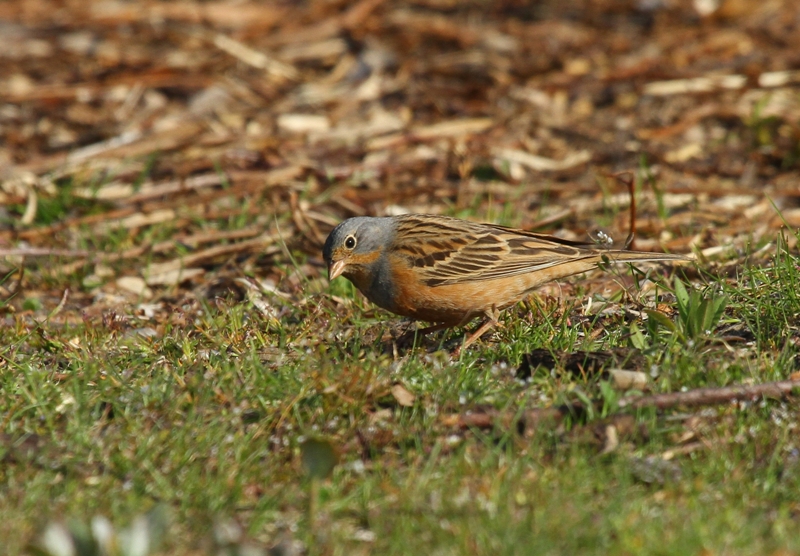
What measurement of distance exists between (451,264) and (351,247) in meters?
0.66

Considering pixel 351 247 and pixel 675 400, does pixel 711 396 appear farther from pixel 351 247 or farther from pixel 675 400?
pixel 351 247

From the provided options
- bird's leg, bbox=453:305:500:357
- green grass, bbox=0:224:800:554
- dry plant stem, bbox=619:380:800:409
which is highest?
dry plant stem, bbox=619:380:800:409

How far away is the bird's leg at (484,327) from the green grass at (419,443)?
0.26ft

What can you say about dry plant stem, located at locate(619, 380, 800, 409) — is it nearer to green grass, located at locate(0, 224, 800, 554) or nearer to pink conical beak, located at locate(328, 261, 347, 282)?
green grass, located at locate(0, 224, 800, 554)

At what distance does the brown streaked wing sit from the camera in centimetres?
692

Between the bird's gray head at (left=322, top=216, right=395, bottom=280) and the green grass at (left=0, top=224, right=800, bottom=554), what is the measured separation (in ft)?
1.66

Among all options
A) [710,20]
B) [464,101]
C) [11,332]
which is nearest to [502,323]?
[11,332]

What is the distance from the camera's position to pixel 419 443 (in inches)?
203

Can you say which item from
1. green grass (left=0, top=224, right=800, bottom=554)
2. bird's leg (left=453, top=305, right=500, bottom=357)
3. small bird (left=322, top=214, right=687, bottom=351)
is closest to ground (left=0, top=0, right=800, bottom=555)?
green grass (left=0, top=224, right=800, bottom=554)

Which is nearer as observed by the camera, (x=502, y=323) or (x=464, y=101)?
(x=502, y=323)

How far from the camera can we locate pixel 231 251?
29.7 feet

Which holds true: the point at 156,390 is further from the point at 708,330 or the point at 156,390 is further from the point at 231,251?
the point at 231,251

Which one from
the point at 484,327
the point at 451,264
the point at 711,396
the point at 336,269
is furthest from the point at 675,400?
the point at 336,269

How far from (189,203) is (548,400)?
561cm
